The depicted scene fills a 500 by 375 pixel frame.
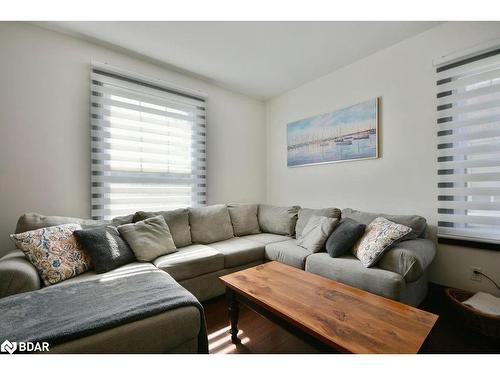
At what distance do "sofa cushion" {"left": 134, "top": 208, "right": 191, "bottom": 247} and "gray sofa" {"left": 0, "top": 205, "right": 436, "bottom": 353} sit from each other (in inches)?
3.7

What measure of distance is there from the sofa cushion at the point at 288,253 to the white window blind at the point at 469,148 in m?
1.30

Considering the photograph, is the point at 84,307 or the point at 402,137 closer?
the point at 84,307

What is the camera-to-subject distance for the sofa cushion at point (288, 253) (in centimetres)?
215

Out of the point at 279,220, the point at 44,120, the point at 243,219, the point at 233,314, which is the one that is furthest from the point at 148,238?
the point at 279,220

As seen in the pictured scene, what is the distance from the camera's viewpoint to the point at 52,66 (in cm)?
213

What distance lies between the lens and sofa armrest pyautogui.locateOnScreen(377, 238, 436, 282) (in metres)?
1.62

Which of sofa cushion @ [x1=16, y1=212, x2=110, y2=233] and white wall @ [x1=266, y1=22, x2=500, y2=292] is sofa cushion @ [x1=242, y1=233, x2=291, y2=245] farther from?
sofa cushion @ [x1=16, y1=212, x2=110, y2=233]

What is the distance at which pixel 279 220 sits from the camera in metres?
2.97

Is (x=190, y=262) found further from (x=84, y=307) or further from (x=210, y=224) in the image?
(x=84, y=307)

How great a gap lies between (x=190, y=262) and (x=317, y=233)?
1.26 metres

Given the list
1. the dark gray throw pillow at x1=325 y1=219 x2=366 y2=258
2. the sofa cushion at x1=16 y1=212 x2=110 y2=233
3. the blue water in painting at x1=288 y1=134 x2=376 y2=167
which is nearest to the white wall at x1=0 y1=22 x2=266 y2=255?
the sofa cushion at x1=16 y1=212 x2=110 y2=233

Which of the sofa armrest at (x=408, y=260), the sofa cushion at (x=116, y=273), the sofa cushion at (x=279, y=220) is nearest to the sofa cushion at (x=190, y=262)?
the sofa cushion at (x=116, y=273)

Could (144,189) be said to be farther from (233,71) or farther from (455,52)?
(455,52)
